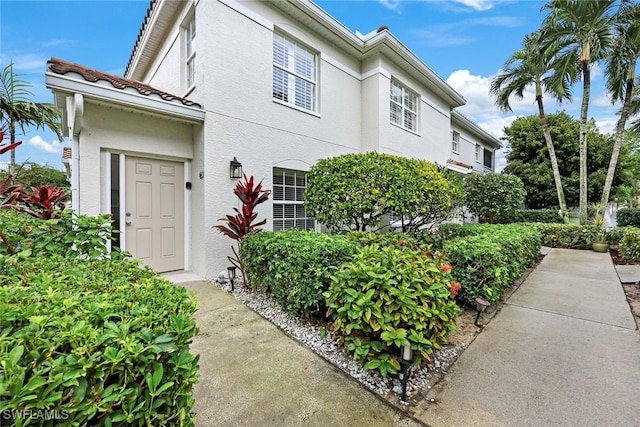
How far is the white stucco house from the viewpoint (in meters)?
4.76

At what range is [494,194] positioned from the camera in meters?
10.5

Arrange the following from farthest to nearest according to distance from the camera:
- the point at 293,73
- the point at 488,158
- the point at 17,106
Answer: the point at 488,158 < the point at 17,106 < the point at 293,73

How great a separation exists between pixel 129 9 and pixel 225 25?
2.79 m

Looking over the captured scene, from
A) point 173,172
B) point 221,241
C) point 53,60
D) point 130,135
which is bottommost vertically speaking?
point 221,241

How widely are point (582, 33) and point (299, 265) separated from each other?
44.3 ft

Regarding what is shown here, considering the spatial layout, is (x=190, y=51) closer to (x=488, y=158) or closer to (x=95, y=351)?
(x=95, y=351)

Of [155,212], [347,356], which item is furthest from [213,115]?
[347,356]

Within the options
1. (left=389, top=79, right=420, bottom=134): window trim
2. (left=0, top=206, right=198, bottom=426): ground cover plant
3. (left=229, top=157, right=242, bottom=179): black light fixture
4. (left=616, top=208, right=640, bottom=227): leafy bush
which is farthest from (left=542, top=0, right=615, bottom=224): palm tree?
(left=0, top=206, right=198, bottom=426): ground cover plant

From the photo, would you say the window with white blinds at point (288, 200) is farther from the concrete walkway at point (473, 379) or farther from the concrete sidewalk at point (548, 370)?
the concrete sidewalk at point (548, 370)

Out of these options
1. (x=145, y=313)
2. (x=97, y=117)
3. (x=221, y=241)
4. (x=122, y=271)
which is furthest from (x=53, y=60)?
(x=145, y=313)

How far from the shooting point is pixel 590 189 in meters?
15.7

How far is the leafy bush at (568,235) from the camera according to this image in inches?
372

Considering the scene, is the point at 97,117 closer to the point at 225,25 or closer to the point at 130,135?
the point at 130,135

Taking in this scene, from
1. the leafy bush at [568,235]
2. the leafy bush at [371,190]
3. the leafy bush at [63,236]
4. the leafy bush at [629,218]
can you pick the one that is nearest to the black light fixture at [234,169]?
the leafy bush at [371,190]
